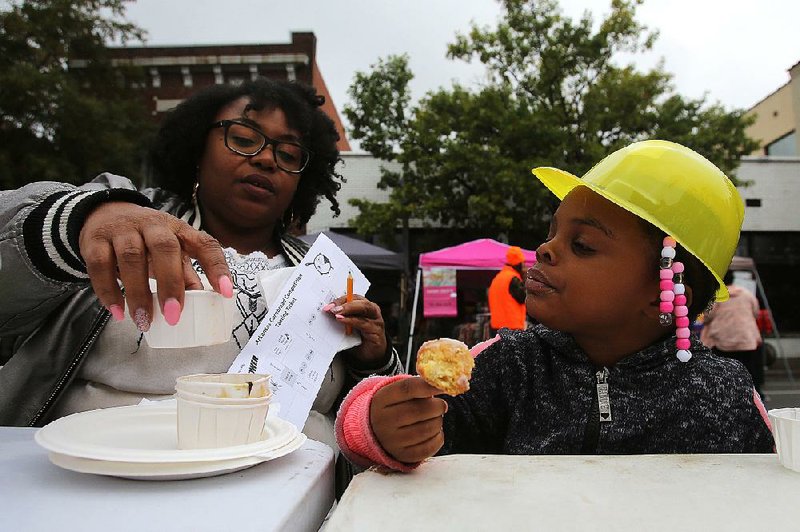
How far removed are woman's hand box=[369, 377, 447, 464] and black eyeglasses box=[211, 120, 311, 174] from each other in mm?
1288

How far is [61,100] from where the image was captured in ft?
41.6

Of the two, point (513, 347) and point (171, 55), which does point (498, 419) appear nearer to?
point (513, 347)

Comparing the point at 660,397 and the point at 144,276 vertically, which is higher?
the point at 144,276

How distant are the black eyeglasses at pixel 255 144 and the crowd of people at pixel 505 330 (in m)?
0.44

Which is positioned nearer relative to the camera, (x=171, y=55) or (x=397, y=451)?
(x=397, y=451)

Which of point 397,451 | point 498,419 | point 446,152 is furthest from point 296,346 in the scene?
point 446,152

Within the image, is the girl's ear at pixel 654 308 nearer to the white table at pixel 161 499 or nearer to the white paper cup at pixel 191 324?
the white table at pixel 161 499

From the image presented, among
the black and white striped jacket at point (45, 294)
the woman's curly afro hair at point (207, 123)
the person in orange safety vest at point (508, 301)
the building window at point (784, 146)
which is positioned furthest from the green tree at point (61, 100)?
the building window at point (784, 146)

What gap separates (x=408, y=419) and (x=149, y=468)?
1.35ft

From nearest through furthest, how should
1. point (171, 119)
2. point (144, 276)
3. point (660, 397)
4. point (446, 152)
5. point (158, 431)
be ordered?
point (144, 276), point (158, 431), point (660, 397), point (171, 119), point (446, 152)

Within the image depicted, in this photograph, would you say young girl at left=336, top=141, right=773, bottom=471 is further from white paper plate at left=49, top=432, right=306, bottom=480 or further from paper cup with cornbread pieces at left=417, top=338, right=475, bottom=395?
white paper plate at left=49, top=432, right=306, bottom=480

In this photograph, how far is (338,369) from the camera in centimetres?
184

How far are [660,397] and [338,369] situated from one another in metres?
0.96

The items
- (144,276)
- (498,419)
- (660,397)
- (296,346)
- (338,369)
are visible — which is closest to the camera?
(144,276)
